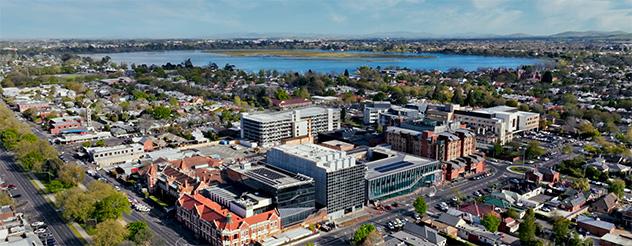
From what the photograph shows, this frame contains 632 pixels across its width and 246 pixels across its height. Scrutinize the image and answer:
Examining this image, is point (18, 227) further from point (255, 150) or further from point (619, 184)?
point (619, 184)

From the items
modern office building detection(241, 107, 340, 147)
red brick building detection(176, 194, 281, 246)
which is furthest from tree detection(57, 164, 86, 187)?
modern office building detection(241, 107, 340, 147)

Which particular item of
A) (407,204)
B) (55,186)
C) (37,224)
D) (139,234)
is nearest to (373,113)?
(407,204)

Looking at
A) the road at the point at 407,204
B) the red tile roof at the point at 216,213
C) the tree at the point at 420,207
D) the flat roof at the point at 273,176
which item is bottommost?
the road at the point at 407,204

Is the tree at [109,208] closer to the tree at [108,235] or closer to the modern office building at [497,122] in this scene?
the tree at [108,235]

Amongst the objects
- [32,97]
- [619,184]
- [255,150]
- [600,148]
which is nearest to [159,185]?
[255,150]

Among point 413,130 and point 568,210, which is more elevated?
point 413,130

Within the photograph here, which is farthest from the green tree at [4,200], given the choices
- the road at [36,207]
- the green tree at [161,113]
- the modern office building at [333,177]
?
the green tree at [161,113]
